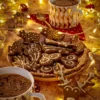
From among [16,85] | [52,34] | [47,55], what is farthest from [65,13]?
[16,85]

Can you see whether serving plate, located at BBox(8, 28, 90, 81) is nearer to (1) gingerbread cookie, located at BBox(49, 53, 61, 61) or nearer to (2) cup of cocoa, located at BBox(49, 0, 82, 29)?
(1) gingerbread cookie, located at BBox(49, 53, 61, 61)

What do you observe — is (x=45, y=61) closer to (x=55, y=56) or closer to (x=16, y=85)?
(x=55, y=56)

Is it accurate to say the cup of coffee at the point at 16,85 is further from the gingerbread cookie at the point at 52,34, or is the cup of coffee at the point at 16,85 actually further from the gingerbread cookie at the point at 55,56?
the gingerbread cookie at the point at 52,34

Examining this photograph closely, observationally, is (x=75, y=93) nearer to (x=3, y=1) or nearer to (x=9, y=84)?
(x=9, y=84)

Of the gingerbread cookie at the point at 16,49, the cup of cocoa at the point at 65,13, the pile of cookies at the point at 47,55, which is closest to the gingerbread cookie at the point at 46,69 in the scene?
the pile of cookies at the point at 47,55

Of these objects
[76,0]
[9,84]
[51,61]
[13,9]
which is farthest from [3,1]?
[9,84]

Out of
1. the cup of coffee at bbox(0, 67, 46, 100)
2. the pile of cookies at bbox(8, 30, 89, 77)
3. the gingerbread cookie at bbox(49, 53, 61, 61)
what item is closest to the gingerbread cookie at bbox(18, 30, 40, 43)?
the pile of cookies at bbox(8, 30, 89, 77)
